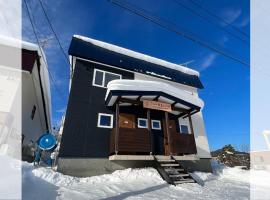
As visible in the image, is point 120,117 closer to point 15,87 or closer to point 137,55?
point 137,55

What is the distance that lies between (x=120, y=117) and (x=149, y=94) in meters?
2.30

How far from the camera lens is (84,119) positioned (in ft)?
38.0

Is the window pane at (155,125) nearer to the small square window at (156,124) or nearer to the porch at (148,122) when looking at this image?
the small square window at (156,124)

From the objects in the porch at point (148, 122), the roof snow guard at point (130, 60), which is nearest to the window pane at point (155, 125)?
→ the porch at point (148, 122)

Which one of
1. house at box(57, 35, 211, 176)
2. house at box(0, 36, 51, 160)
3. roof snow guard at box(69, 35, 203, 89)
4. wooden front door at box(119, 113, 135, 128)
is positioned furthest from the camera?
roof snow guard at box(69, 35, 203, 89)

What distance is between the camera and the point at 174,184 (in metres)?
9.01

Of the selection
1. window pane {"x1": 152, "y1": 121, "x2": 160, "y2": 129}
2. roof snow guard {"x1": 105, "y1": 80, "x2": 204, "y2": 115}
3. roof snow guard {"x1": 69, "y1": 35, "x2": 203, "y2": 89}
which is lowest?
window pane {"x1": 152, "y1": 121, "x2": 160, "y2": 129}

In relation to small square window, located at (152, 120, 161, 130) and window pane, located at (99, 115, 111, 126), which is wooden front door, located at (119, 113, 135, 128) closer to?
window pane, located at (99, 115, 111, 126)

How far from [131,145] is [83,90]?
4311 mm

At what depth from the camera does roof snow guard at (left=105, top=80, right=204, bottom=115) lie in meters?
11.3

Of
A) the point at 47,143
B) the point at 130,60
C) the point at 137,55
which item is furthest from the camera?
the point at 137,55

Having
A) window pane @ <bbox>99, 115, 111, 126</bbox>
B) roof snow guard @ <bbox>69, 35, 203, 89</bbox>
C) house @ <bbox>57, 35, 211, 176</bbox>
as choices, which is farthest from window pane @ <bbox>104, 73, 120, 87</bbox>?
window pane @ <bbox>99, 115, 111, 126</bbox>

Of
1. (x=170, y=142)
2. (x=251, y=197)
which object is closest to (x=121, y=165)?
(x=170, y=142)

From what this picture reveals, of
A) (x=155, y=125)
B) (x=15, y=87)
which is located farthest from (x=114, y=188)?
(x=15, y=87)
